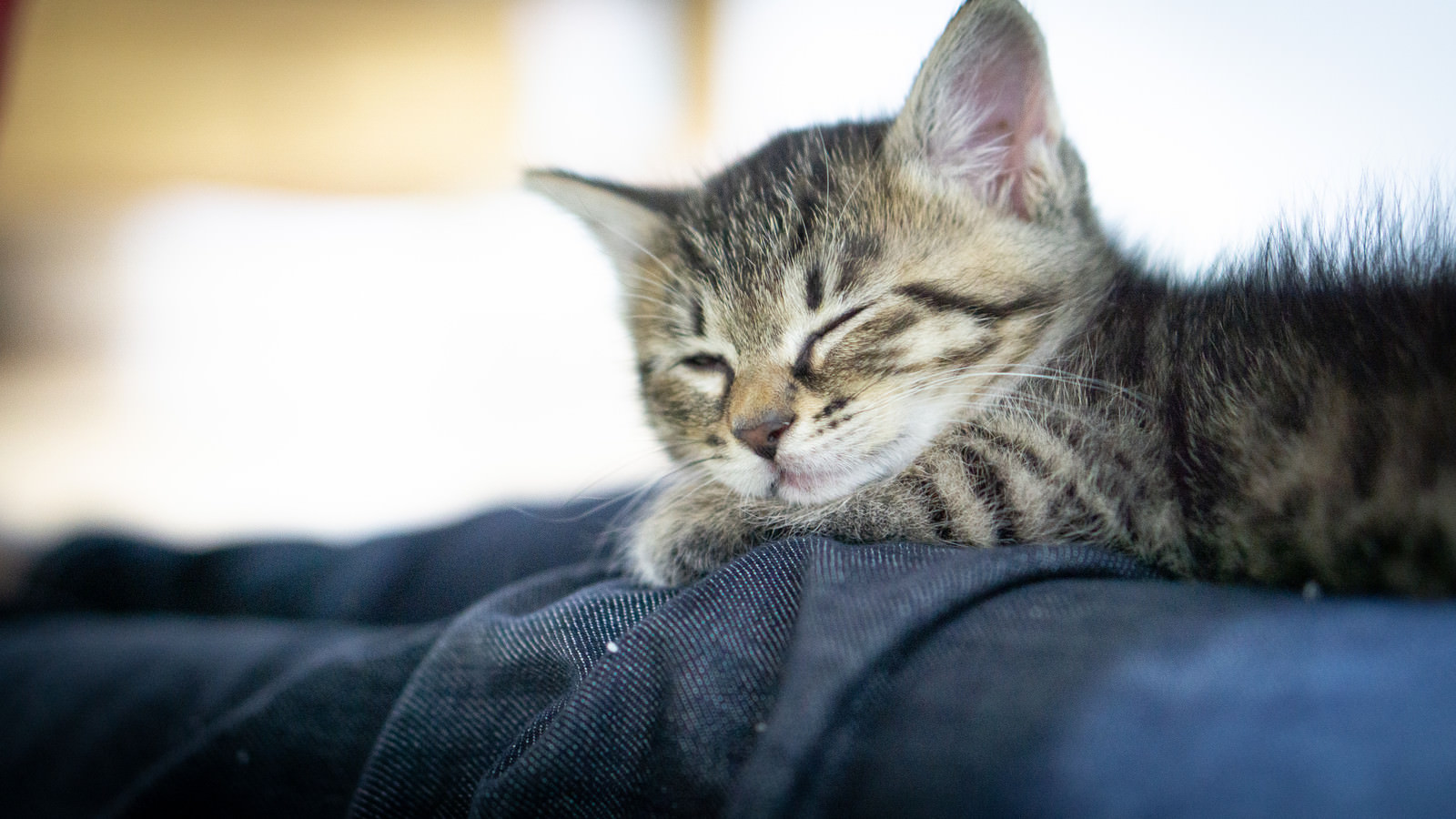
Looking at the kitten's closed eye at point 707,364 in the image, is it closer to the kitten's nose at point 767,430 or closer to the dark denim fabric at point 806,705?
the kitten's nose at point 767,430

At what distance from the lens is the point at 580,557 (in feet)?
3.67

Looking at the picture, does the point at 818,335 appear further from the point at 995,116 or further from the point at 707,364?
the point at 995,116

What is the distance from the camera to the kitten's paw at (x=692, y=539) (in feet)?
2.58

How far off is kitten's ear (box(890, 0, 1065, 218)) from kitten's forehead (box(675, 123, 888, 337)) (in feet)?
0.25

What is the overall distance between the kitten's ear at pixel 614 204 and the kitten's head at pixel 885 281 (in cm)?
11

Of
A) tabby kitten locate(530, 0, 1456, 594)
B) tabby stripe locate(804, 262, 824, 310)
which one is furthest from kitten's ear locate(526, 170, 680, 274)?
tabby stripe locate(804, 262, 824, 310)

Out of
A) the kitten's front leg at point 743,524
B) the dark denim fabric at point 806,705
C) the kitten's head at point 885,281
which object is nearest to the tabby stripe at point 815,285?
the kitten's head at point 885,281

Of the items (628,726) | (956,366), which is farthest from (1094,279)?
(628,726)

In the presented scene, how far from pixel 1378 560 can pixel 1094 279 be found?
1.59 feet

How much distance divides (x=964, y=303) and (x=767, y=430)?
28cm

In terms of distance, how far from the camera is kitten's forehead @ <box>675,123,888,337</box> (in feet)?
3.06

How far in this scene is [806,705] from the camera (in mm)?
422

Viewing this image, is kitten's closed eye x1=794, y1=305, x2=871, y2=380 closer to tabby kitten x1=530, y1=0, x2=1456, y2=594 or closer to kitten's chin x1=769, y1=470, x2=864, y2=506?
tabby kitten x1=530, y1=0, x2=1456, y2=594

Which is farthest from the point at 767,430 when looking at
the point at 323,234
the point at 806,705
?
the point at 323,234
